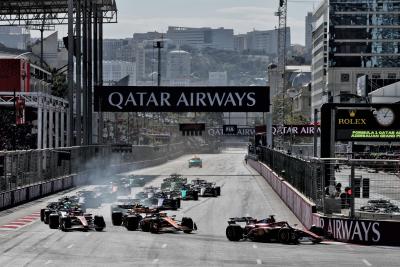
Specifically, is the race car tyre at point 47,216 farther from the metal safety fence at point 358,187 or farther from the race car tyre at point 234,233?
the metal safety fence at point 358,187

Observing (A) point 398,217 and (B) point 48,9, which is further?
(B) point 48,9

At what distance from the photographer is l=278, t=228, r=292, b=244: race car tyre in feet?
95.5

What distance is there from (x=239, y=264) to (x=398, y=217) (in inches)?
312

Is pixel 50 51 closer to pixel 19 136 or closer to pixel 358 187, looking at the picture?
pixel 19 136

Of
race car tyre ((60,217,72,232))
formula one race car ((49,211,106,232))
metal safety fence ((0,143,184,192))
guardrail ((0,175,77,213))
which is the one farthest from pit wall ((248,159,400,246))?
metal safety fence ((0,143,184,192))

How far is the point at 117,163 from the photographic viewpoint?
96.1 metres

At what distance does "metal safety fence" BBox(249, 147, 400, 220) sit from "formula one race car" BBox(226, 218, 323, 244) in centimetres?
150

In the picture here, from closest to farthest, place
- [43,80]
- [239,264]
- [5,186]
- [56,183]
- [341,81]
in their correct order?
1. [239,264]
2. [5,186]
3. [56,183]
4. [43,80]
5. [341,81]

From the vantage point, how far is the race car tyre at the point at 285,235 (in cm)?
2911

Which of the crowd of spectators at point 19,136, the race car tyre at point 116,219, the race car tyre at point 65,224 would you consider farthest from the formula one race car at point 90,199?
the crowd of spectators at point 19,136

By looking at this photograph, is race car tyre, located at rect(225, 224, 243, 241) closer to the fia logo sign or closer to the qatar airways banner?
the qatar airways banner

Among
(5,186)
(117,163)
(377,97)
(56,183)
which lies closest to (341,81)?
(377,97)

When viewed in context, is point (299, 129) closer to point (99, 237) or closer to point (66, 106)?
point (66, 106)

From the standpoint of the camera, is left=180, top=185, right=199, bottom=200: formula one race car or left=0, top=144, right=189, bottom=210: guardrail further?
left=180, top=185, right=199, bottom=200: formula one race car
